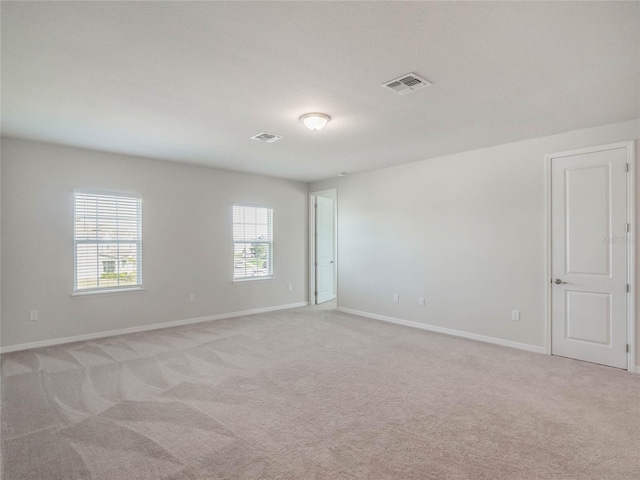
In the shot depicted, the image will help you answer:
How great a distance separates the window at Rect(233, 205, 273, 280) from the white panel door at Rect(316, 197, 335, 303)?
3.87ft

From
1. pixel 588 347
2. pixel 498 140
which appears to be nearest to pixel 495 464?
pixel 588 347

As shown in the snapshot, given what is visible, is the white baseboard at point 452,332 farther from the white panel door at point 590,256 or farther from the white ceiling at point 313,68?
the white ceiling at point 313,68

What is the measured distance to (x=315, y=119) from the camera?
3.32m

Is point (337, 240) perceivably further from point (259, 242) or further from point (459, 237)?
point (459, 237)

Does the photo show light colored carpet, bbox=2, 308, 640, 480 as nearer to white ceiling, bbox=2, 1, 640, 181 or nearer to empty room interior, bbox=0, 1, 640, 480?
empty room interior, bbox=0, 1, 640, 480

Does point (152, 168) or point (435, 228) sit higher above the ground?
point (152, 168)

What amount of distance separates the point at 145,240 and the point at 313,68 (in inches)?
153

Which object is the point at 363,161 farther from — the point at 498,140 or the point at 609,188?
the point at 609,188

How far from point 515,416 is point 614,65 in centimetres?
A: 263

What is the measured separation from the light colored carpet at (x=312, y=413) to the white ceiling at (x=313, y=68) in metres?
2.54

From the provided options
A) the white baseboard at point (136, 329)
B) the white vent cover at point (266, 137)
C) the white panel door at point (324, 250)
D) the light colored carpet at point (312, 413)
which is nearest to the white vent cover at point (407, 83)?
the white vent cover at point (266, 137)

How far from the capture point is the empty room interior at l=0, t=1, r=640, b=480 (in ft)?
6.74

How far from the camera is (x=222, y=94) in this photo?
2883 mm

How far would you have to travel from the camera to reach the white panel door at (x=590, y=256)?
3592 mm
